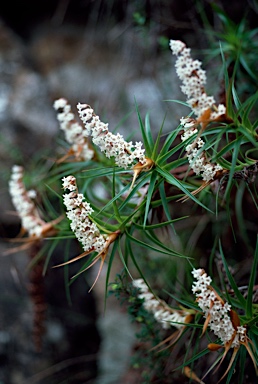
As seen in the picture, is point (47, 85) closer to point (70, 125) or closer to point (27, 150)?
point (27, 150)

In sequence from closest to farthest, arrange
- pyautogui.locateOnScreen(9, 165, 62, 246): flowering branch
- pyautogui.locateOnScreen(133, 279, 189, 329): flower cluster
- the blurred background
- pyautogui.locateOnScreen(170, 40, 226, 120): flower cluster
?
pyautogui.locateOnScreen(170, 40, 226, 120): flower cluster → pyautogui.locateOnScreen(133, 279, 189, 329): flower cluster → pyautogui.locateOnScreen(9, 165, 62, 246): flowering branch → the blurred background

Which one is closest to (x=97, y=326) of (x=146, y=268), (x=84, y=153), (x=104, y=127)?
(x=146, y=268)

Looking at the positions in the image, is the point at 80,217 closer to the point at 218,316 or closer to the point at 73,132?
the point at 218,316

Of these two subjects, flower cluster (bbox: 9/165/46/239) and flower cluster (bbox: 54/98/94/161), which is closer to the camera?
flower cluster (bbox: 54/98/94/161)

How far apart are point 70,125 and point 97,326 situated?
115 centimetres

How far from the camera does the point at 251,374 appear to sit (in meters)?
1.20

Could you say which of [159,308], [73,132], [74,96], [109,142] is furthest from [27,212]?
[74,96]

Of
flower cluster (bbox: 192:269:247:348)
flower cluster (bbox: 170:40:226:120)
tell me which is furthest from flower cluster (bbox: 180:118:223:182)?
flower cluster (bbox: 192:269:247:348)

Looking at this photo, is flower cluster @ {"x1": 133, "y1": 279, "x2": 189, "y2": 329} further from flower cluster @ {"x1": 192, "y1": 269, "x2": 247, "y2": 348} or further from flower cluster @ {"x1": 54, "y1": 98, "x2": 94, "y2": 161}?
flower cluster @ {"x1": 54, "y1": 98, "x2": 94, "y2": 161}

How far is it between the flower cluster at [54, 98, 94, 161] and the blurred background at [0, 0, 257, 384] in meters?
0.57

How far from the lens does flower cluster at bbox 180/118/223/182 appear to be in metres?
0.83

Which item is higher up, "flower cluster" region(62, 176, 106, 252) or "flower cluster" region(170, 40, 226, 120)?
"flower cluster" region(170, 40, 226, 120)

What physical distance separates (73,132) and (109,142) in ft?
1.26

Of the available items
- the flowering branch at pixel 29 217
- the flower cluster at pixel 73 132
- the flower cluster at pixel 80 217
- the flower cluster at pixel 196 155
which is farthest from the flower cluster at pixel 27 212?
the flower cluster at pixel 196 155
